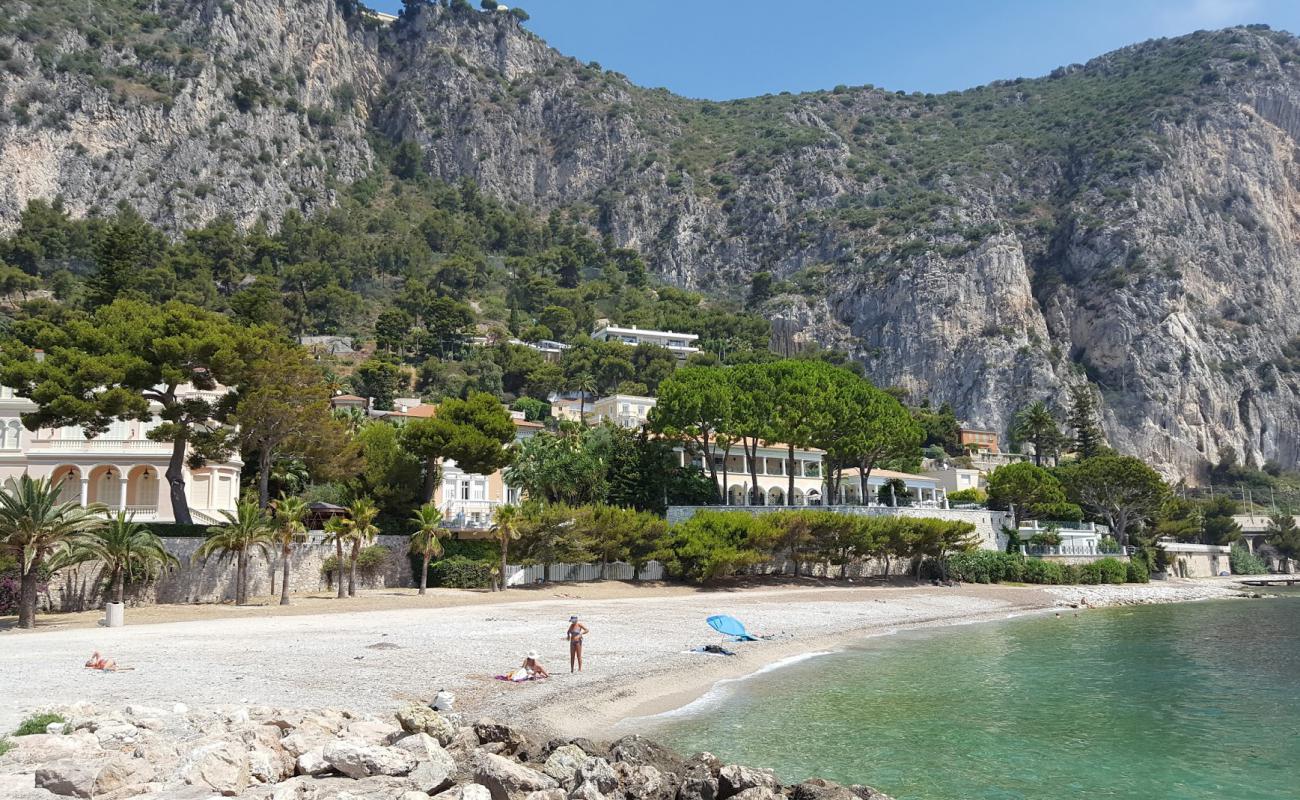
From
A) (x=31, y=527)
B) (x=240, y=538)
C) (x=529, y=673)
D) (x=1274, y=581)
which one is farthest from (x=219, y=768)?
(x=1274, y=581)

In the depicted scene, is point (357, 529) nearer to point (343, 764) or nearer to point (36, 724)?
point (36, 724)

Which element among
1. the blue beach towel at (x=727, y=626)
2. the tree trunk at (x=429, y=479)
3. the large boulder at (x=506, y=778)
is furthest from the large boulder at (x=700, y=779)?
the tree trunk at (x=429, y=479)

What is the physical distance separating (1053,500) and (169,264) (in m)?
107

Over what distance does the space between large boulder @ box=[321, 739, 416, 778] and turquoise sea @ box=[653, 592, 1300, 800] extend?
6.47 m

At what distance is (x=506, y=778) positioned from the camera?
1156cm

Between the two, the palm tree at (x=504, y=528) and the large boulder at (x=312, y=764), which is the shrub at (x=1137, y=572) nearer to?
the palm tree at (x=504, y=528)

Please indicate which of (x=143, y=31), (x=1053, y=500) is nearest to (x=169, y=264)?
(x=143, y=31)

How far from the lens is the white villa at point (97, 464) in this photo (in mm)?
38438

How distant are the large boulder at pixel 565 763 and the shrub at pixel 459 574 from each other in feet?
95.3

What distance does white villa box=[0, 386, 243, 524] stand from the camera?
38.4 meters

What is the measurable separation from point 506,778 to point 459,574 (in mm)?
31187

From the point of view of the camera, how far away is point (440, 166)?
192500 millimetres

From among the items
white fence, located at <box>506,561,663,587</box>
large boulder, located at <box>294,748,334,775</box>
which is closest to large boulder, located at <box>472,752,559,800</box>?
large boulder, located at <box>294,748,334,775</box>

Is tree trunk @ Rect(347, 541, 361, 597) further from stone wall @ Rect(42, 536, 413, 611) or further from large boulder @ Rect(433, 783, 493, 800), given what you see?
large boulder @ Rect(433, 783, 493, 800)
